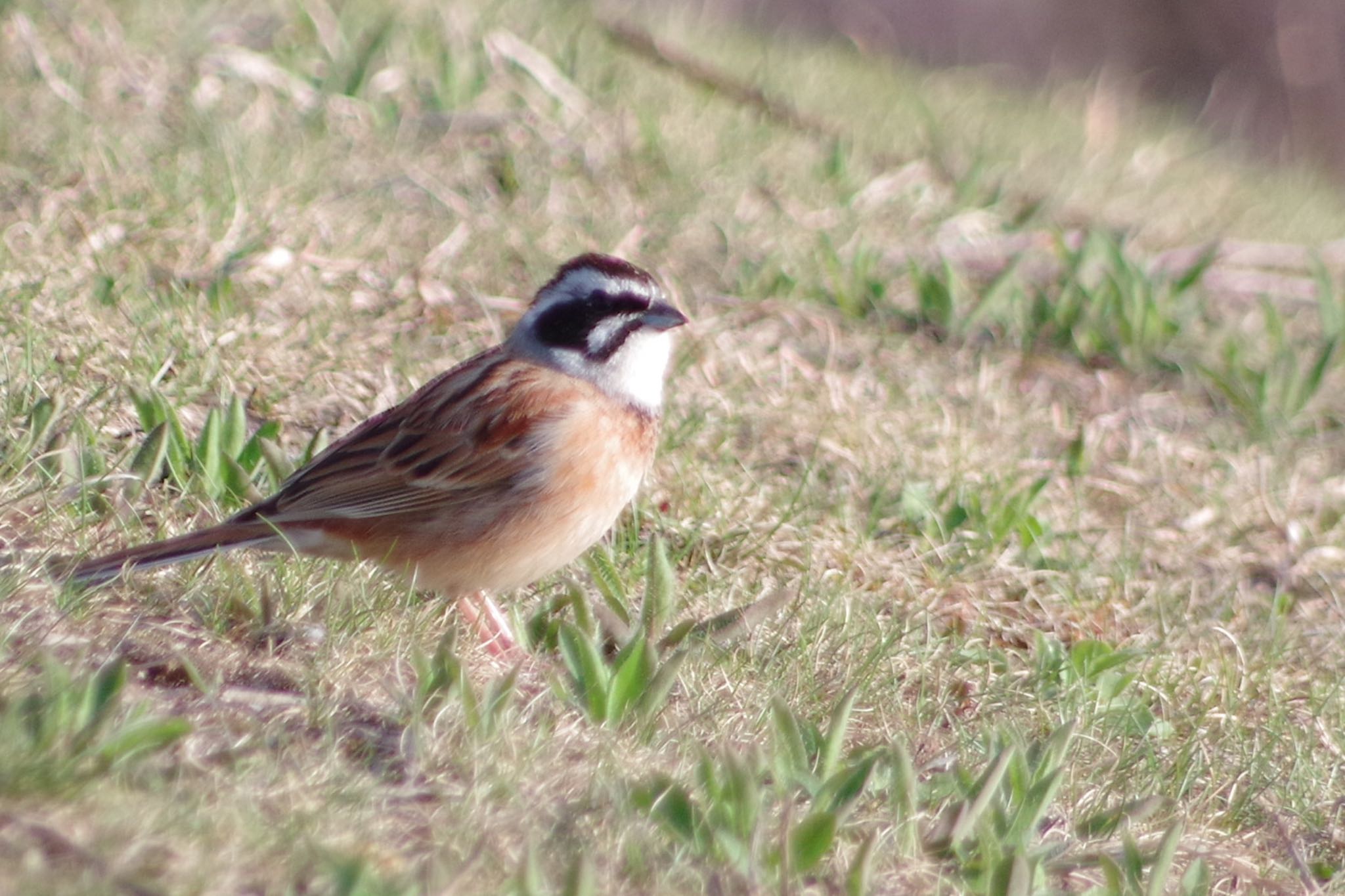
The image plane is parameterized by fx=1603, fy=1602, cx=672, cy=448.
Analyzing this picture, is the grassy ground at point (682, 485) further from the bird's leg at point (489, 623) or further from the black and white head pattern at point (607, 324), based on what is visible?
the black and white head pattern at point (607, 324)

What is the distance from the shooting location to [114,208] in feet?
21.6

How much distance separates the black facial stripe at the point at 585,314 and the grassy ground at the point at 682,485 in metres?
0.75

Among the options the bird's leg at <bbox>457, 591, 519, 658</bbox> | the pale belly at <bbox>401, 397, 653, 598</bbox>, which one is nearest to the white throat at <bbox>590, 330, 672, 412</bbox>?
the pale belly at <bbox>401, 397, 653, 598</bbox>

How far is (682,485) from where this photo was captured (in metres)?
5.91

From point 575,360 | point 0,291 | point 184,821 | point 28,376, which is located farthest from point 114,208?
point 184,821

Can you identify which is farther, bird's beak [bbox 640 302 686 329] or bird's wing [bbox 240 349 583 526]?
bird's beak [bbox 640 302 686 329]

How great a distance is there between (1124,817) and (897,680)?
0.95 m

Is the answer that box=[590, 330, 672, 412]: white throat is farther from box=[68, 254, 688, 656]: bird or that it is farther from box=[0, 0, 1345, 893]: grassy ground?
box=[0, 0, 1345, 893]: grassy ground

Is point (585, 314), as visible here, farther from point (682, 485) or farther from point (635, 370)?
point (682, 485)

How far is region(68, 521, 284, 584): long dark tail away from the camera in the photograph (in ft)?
13.9

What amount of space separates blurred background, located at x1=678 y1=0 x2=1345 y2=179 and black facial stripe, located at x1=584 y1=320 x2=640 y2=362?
42.2 ft

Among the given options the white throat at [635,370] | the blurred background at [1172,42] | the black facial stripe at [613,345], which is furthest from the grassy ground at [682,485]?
the blurred background at [1172,42]

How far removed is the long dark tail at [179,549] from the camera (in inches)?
166

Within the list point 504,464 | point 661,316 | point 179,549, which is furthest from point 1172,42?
point 179,549
